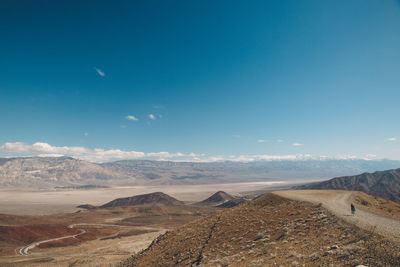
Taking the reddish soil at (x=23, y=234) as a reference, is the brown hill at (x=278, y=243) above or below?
above

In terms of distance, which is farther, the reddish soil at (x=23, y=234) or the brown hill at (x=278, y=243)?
the reddish soil at (x=23, y=234)

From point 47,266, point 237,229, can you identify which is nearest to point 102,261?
point 47,266

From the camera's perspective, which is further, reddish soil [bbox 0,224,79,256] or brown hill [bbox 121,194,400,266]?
reddish soil [bbox 0,224,79,256]

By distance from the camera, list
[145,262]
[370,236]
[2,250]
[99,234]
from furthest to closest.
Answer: [99,234] < [2,250] < [145,262] < [370,236]

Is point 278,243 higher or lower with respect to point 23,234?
higher

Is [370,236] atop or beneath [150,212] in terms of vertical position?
atop

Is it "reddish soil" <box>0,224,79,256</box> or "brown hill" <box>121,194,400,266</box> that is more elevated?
"brown hill" <box>121,194,400,266</box>

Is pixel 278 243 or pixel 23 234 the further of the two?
pixel 23 234

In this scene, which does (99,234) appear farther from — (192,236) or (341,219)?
(341,219)
